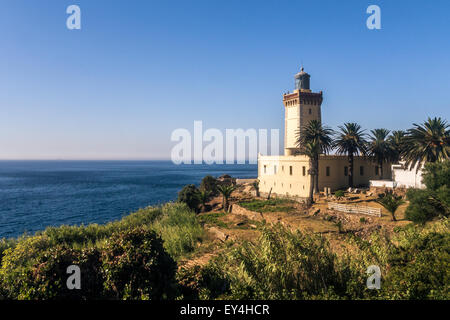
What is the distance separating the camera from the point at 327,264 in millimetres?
8703

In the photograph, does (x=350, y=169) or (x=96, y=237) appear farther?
(x=350, y=169)

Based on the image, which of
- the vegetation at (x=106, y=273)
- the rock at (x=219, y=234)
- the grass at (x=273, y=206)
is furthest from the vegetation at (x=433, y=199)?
the vegetation at (x=106, y=273)

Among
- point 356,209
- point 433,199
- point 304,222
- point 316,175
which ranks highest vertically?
point 316,175

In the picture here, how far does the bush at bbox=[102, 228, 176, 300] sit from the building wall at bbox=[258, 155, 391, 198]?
27.5m

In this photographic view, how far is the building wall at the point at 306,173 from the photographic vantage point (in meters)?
33.6

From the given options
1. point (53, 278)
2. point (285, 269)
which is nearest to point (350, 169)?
point (285, 269)

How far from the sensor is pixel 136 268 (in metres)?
7.89

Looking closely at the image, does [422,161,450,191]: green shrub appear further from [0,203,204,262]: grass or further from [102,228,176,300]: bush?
[102,228,176,300]: bush

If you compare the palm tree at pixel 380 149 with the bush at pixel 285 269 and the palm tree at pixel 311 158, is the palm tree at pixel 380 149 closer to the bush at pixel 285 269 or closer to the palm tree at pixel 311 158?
the palm tree at pixel 311 158

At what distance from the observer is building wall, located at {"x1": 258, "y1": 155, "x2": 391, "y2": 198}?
33.6 meters

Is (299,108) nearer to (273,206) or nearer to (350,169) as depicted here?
(350,169)

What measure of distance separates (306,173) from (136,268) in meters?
28.7

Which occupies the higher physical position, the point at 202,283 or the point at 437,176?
the point at 437,176
